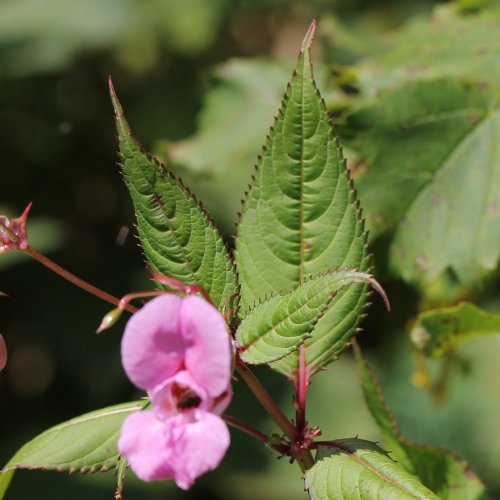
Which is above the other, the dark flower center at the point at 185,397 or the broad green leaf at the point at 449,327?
the broad green leaf at the point at 449,327

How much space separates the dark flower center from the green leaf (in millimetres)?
170

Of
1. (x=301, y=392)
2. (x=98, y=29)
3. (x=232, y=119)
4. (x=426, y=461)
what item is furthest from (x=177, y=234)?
(x=98, y=29)

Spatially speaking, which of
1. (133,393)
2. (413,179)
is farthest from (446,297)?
(133,393)

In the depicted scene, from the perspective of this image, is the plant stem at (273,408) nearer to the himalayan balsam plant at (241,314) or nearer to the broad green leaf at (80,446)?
the himalayan balsam plant at (241,314)

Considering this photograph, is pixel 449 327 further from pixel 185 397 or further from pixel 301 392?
pixel 185 397

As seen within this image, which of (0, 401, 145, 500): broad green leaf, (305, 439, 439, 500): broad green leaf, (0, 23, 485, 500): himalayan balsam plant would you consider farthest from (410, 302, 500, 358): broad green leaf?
(0, 401, 145, 500): broad green leaf

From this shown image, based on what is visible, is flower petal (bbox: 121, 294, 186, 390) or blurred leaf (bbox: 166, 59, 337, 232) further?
blurred leaf (bbox: 166, 59, 337, 232)

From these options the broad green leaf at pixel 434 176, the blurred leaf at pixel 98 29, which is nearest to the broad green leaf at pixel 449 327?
the broad green leaf at pixel 434 176

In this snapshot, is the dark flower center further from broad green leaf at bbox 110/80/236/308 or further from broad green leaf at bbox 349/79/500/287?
broad green leaf at bbox 349/79/500/287

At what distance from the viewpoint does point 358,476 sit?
90cm

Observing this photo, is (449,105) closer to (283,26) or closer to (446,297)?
(446,297)

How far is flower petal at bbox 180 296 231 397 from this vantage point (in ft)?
2.68

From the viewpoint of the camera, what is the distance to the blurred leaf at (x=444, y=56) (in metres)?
1.68

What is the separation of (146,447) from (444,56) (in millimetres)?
1215
